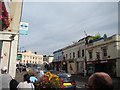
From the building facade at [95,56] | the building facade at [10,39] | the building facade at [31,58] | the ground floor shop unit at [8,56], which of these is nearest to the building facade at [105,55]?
the building facade at [95,56]

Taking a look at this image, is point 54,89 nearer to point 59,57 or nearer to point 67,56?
point 67,56

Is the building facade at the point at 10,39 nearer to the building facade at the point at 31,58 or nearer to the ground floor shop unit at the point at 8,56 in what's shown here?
→ the ground floor shop unit at the point at 8,56

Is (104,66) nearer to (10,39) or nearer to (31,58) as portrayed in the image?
(10,39)

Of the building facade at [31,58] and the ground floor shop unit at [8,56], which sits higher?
the building facade at [31,58]

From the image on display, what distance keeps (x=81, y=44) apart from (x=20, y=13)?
28.5 meters

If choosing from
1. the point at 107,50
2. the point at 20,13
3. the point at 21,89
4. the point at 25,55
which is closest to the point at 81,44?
the point at 107,50

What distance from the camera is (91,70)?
39.1 m

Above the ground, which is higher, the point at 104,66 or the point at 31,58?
the point at 31,58

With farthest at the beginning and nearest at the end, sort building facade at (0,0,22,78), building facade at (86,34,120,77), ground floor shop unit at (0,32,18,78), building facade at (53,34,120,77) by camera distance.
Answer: building facade at (53,34,120,77), building facade at (86,34,120,77), ground floor shop unit at (0,32,18,78), building facade at (0,0,22,78)

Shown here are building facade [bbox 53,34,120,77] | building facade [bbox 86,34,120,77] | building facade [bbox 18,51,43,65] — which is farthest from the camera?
building facade [bbox 18,51,43,65]

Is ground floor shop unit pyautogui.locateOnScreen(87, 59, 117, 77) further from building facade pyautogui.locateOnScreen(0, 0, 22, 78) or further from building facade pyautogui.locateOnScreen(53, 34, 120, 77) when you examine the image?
building facade pyautogui.locateOnScreen(0, 0, 22, 78)

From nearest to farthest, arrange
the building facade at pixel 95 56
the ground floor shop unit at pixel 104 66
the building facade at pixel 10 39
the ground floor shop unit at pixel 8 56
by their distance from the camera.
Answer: the building facade at pixel 10 39 → the ground floor shop unit at pixel 8 56 → the building facade at pixel 95 56 → the ground floor shop unit at pixel 104 66

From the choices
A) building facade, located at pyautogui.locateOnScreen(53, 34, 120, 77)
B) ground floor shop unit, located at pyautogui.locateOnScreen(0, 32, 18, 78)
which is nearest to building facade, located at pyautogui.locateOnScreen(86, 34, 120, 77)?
building facade, located at pyautogui.locateOnScreen(53, 34, 120, 77)

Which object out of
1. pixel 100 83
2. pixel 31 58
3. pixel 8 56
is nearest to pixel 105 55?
pixel 8 56
